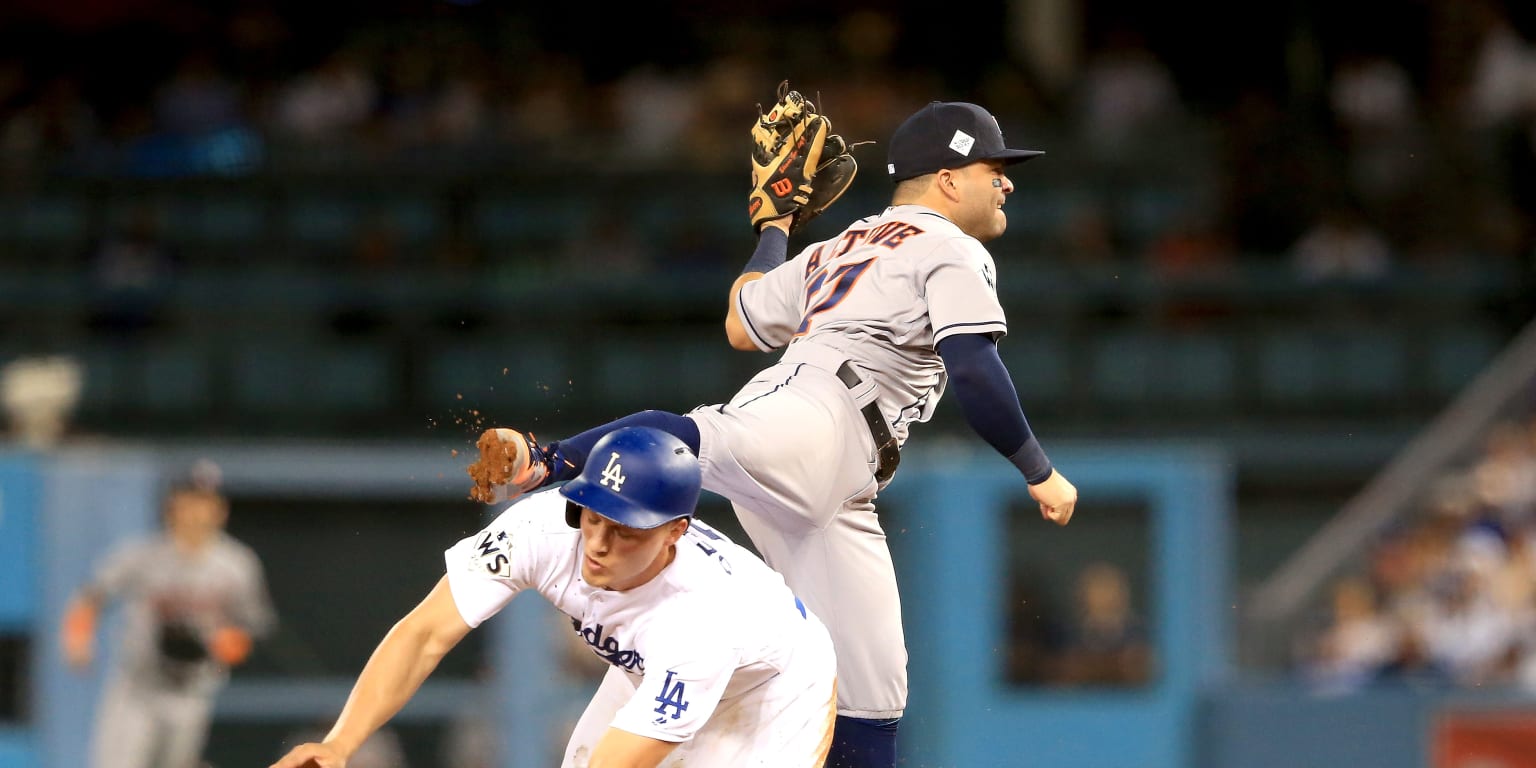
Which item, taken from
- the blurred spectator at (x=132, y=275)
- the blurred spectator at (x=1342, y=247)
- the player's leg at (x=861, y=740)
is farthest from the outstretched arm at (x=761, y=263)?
the blurred spectator at (x=1342, y=247)

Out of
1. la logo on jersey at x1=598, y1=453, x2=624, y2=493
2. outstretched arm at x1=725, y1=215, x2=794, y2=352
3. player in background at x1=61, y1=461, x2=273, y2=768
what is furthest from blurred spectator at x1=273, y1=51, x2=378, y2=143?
la logo on jersey at x1=598, y1=453, x2=624, y2=493

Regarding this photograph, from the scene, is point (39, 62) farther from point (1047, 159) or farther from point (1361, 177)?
point (1361, 177)

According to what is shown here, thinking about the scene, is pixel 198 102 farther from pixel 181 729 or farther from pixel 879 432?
pixel 879 432

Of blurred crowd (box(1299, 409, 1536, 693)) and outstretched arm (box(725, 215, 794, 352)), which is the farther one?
blurred crowd (box(1299, 409, 1536, 693))

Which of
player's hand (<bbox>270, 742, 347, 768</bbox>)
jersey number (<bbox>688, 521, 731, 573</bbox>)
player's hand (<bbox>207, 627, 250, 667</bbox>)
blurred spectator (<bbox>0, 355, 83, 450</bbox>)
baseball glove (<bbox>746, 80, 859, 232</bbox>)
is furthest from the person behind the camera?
blurred spectator (<bbox>0, 355, 83, 450</bbox>)

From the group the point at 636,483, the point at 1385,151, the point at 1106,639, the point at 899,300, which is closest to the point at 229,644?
the point at 1106,639

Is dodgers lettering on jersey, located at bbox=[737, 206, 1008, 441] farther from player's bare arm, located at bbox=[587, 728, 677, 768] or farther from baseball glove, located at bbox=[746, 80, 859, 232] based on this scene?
player's bare arm, located at bbox=[587, 728, 677, 768]

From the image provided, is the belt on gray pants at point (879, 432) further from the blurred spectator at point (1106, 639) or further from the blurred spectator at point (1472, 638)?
the blurred spectator at point (1472, 638)
